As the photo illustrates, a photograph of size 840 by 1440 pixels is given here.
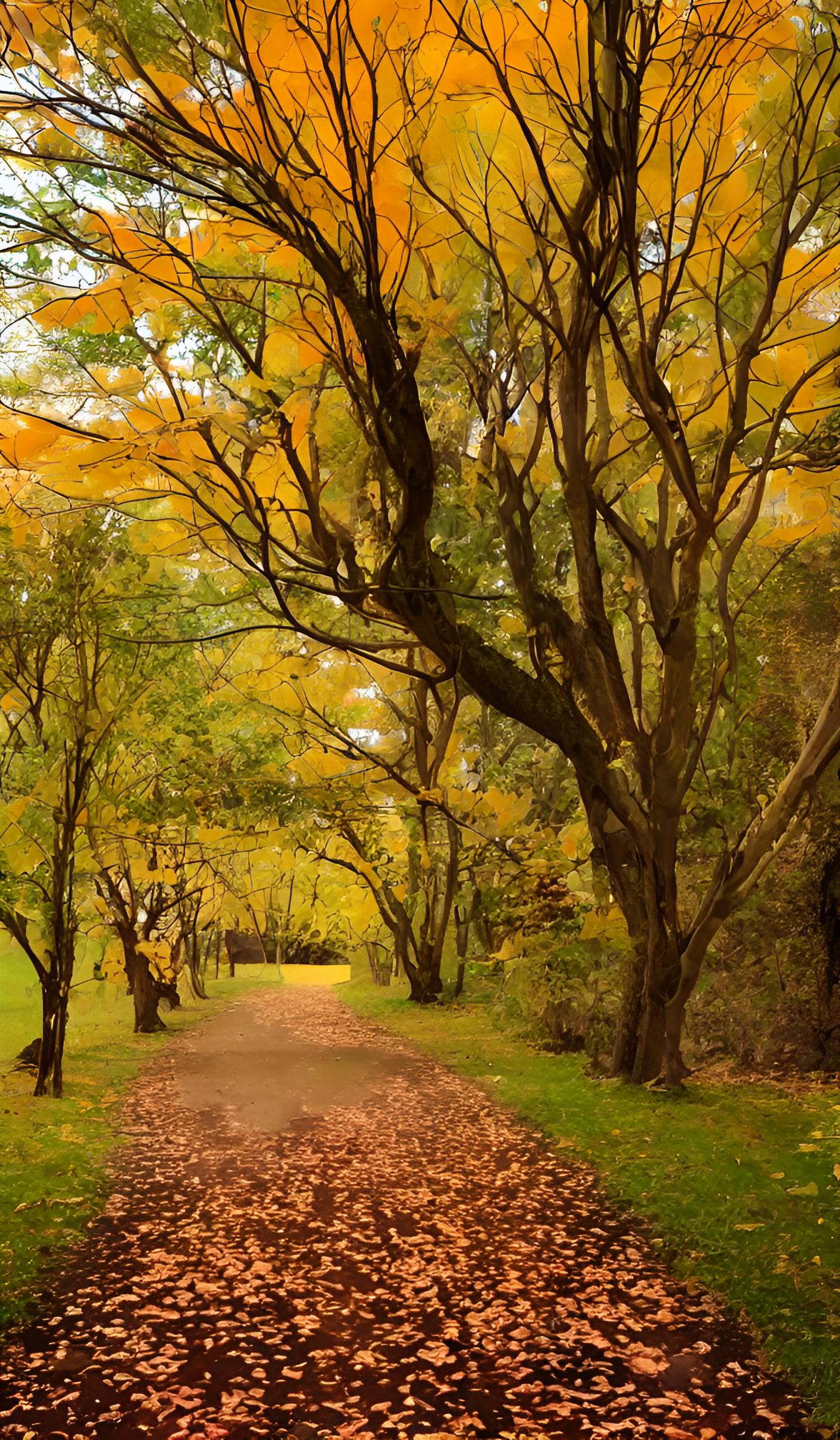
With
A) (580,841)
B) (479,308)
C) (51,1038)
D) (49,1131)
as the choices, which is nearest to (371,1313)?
(49,1131)

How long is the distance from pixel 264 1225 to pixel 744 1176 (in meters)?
2.35

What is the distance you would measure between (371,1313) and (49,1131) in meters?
3.54

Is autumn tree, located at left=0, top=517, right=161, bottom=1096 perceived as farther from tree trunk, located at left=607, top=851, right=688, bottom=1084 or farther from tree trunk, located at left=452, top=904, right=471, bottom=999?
tree trunk, located at left=452, top=904, right=471, bottom=999

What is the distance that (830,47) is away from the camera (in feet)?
12.4

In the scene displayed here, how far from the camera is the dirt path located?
290 cm

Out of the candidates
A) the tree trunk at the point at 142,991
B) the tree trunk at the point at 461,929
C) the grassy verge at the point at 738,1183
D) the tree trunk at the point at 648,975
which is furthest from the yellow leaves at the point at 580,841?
the tree trunk at the point at 461,929

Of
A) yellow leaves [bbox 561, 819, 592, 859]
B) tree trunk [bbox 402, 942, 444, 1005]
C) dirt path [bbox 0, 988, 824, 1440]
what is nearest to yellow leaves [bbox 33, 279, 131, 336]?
dirt path [bbox 0, 988, 824, 1440]

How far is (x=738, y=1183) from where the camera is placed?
4809mm

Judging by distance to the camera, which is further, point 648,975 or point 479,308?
point 648,975

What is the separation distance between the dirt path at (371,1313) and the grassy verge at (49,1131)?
182 mm

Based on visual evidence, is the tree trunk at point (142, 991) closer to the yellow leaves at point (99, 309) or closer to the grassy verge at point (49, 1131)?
the grassy verge at point (49, 1131)

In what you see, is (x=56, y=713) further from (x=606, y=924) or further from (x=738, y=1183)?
(x=738, y=1183)

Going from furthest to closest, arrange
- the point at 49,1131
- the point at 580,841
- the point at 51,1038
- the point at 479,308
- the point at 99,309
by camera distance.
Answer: the point at 51,1038, the point at 580,841, the point at 479,308, the point at 49,1131, the point at 99,309

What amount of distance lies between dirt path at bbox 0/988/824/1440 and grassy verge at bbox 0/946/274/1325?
0.18m
